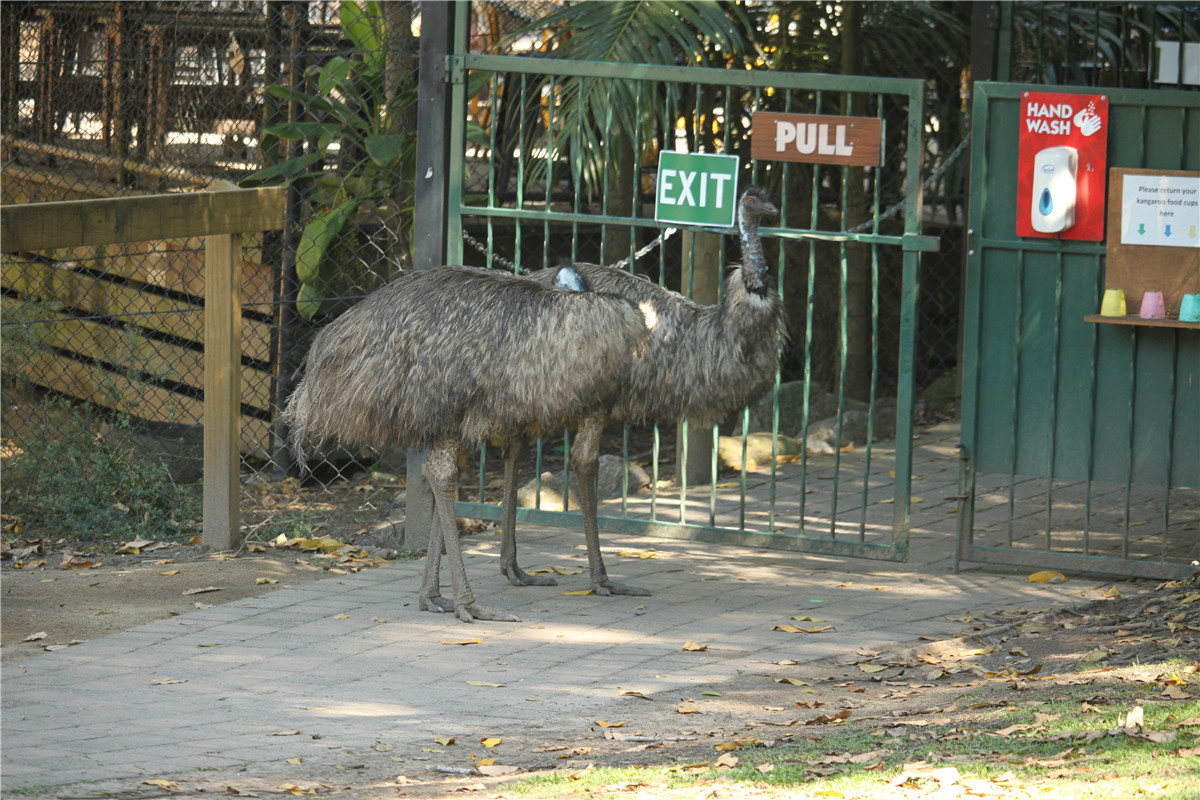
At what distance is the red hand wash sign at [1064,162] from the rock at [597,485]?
2.80 m

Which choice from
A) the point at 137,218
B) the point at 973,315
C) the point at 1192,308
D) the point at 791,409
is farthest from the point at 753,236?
the point at 791,409

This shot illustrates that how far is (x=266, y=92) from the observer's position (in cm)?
906

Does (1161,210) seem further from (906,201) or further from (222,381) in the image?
(222,381)

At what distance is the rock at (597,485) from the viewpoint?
834 cm

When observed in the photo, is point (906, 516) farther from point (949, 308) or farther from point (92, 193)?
point (949, 308)

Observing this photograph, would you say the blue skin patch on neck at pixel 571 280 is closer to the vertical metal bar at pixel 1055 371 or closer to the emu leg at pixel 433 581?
the emu leg at pixel 433 581

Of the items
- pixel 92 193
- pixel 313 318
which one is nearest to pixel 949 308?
pixel 313 318

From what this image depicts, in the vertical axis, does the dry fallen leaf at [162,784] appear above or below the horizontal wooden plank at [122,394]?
below

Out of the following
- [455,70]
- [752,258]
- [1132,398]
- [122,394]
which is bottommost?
[122,394]

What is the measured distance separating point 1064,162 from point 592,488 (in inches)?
97.7

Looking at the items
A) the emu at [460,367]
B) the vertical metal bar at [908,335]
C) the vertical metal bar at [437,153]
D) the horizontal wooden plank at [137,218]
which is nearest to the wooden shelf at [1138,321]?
the vertical metal bar at [908,335]

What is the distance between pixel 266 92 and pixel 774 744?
19.4 ft

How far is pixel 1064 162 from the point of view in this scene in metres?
6.55

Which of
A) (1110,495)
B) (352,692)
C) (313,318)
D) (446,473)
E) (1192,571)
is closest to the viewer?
(352,692)
